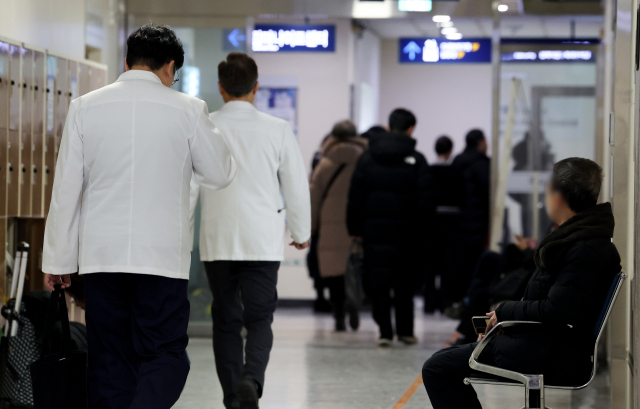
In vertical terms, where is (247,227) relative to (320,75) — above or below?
below

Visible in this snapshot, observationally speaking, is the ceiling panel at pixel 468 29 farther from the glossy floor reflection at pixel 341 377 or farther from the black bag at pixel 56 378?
the black bag at pixel 56 378

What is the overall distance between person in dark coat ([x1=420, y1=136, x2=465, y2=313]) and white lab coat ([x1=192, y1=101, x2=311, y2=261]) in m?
4.23

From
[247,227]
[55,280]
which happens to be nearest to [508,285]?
[247,227]

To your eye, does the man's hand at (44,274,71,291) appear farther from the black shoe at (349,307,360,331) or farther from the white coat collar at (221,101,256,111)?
the black shoe at (349,307,360,331)

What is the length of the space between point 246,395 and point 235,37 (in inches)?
149

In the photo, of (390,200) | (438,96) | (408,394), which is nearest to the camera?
(408,394)

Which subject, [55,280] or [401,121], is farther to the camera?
[401,121]

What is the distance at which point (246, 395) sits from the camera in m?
4.07

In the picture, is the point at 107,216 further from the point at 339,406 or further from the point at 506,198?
the point at 506,198

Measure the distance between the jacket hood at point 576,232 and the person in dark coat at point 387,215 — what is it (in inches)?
132

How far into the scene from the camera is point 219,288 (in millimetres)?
4258

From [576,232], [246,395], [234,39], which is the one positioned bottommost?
[246,395]

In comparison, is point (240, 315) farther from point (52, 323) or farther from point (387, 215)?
point (387, 215)

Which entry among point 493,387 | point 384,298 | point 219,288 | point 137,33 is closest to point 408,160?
point 384,298
